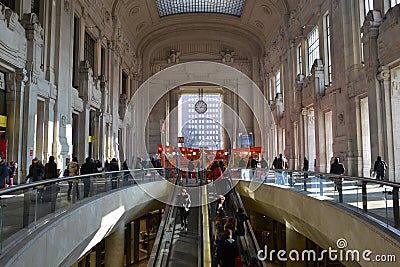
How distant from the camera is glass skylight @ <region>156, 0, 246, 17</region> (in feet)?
96.8

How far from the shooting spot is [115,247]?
12.2 m

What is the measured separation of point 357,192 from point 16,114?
35.3 ft

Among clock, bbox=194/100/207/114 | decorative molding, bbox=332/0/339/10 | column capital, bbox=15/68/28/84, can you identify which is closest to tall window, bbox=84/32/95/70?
column capital, bbox=15/68/28/84

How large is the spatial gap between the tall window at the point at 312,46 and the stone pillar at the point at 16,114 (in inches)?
580

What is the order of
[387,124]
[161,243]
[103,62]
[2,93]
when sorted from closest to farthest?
[161,243] → [2,93] → [387,124] → [103,62]

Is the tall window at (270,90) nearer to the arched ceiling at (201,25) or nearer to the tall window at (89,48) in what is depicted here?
the arched ceiling at (201,25)

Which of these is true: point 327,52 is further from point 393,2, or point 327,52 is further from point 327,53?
point 393,2

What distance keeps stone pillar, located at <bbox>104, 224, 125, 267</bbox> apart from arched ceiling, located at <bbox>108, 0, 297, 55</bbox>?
1706 centimetres

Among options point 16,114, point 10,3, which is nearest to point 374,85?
point 16,114

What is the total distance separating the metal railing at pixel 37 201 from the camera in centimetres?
414

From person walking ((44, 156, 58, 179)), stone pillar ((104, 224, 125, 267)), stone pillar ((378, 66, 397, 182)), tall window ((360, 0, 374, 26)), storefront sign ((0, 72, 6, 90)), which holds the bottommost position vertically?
stone pillar ((104, 224, 125, 267))

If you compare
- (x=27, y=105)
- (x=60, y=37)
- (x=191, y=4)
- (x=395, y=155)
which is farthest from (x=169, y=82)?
(x=395, y=155)

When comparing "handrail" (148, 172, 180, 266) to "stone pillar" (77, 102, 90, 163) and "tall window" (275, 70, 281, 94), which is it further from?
"tall window" (275, 70, 281, 94)

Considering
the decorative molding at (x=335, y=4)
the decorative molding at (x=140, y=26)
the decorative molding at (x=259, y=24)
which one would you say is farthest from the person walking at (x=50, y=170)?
the decorative molding at (x=259, y=24)
